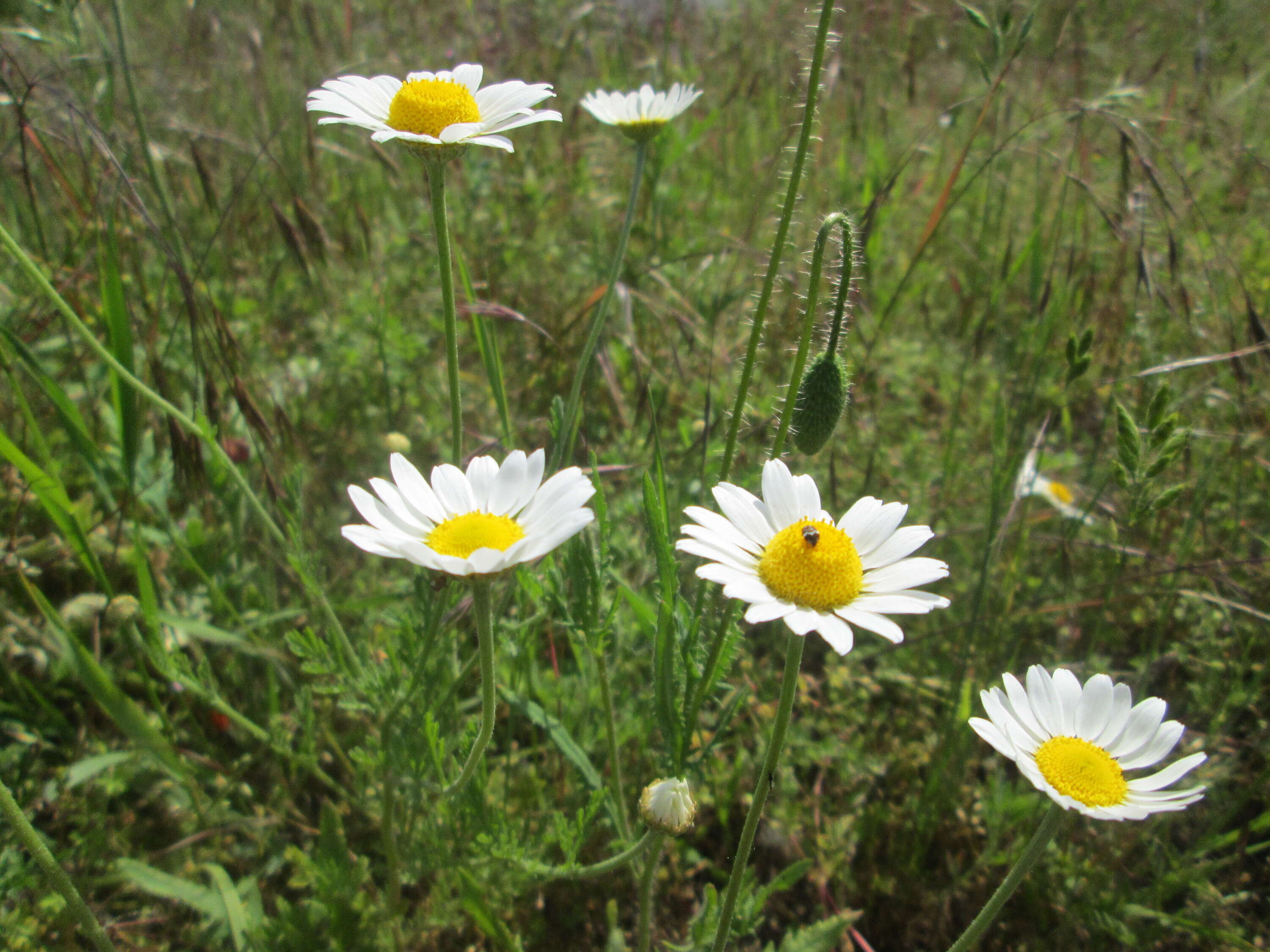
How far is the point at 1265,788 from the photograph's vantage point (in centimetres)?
202

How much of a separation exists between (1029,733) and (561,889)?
1130 mm

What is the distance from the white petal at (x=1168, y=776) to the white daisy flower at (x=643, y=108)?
1517 millimetres

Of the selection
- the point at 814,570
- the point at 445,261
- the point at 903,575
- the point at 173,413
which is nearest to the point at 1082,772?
the point at 903,575

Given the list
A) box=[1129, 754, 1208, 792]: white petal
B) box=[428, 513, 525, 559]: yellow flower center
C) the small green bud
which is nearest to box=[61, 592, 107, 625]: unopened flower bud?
box=[428, 513, 525, 559]: yellow flower center

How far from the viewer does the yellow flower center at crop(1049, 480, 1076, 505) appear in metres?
3.04

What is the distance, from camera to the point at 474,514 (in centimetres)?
122

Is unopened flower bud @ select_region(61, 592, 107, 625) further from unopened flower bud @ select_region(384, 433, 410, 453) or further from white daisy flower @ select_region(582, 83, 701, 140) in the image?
white daisy flower @ select_region(582, 83, 701, 140)

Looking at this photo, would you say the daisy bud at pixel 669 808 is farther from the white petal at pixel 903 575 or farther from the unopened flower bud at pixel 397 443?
the unopened flower bud at pixel 397 443

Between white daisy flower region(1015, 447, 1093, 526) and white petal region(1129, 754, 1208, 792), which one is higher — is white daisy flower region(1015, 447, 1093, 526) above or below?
below

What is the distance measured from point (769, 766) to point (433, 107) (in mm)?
1175

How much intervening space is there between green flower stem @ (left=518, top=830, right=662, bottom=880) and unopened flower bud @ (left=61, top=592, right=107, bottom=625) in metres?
1.23

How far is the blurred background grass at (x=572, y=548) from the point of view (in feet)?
5.74

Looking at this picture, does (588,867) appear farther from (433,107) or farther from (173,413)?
(433,107)

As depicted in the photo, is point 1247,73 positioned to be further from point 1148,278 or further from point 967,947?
point 967,947
